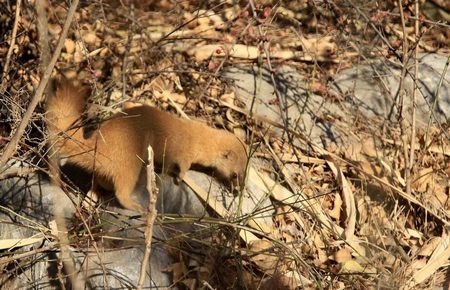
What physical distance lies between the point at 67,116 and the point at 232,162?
119cm

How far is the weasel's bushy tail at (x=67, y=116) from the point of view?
352cm

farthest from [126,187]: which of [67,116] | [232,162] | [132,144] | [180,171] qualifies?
[232,162]

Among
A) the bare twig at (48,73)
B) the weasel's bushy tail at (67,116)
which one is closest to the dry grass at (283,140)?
the weasel's bushy tail at (67,116)

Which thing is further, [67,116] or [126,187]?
[126,187]

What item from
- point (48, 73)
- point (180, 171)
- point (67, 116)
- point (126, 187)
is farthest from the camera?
point (180, 171)

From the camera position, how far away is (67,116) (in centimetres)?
354

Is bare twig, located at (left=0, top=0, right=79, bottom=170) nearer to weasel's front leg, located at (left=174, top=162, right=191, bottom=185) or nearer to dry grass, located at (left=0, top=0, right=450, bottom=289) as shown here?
dry grass, located at (left=0, top=0, right=450, bottom=289)

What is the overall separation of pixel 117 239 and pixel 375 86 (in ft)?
8.43

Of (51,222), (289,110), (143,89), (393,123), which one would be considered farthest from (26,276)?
(393,123)

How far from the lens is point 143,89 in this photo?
484 cm

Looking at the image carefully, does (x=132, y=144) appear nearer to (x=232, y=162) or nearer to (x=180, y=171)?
(x=180, y=171)

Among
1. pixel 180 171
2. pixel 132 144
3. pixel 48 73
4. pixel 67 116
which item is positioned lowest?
pixel 180 171

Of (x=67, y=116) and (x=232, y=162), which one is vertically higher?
(x=67, y=116)

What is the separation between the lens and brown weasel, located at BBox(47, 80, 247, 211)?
3.57 meters
